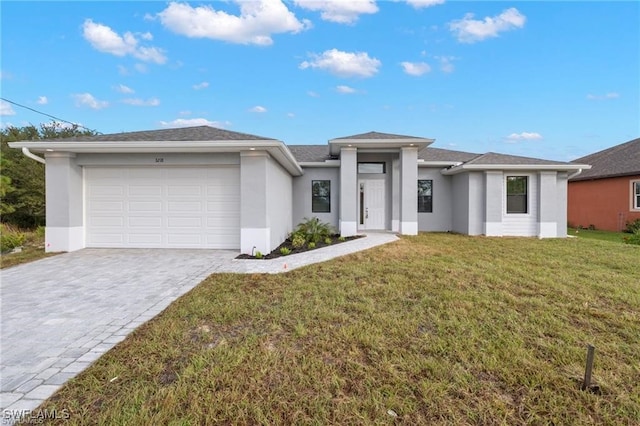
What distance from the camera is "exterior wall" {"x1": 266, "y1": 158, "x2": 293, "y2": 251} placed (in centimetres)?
838

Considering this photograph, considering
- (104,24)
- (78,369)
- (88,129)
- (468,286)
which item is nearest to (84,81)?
(104,24)

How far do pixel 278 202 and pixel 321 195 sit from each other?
3598 millimetres

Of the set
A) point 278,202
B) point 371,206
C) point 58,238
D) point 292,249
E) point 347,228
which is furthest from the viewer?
point 371,206

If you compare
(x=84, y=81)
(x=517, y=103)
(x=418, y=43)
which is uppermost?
(x=418, y=43)

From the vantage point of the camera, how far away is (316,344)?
3072mm

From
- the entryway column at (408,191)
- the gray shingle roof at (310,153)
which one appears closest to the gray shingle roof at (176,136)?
the gray shingle roof at (310,153)

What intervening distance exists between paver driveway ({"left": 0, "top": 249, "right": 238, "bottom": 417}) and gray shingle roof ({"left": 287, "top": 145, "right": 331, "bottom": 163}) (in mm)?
6801

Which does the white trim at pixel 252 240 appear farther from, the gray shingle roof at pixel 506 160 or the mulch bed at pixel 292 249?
the gray shingle roof at pixel 506 160

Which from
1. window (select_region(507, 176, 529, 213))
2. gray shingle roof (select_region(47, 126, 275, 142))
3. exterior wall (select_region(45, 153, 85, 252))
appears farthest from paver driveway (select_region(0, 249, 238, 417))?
window (select_region(507, 176, 529, 213))

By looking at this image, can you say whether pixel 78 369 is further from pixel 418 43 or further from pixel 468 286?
pixel 418 43

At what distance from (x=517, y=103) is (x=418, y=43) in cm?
589

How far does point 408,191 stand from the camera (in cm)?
1155

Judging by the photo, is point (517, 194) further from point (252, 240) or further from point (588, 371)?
point (588, 371)

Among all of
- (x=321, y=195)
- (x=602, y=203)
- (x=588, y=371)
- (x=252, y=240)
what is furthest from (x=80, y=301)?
(x=602, y=203)
